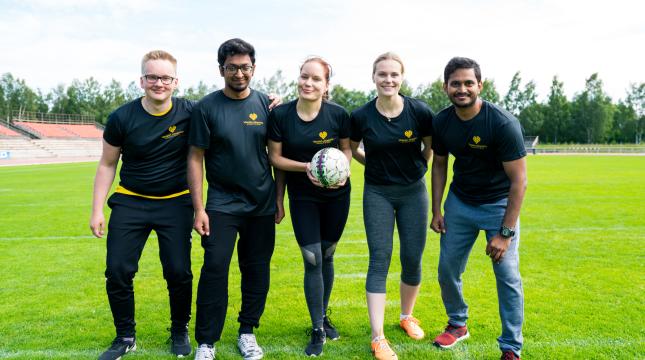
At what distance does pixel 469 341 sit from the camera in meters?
3.70

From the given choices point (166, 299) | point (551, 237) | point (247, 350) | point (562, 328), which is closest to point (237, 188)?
point (247, 350)

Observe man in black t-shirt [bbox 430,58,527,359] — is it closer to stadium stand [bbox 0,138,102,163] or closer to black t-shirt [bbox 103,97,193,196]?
black t-shirt [bbox 103,97,193,196]

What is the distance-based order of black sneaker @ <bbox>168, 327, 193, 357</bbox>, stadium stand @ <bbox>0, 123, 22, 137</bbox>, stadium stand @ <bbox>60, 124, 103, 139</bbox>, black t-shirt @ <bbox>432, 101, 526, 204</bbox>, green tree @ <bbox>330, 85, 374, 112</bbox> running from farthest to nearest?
green tree @ <bbox>330, 85, 374, 112</bbox>, stadium stand @ <bbox>60, 124, 103, 139</bbox>, stadium stand @ <bbox>0, 123, 22, 137</bbox>, black sneaker @ <bbox>168, 327, 193, 357</bbox>, black t-shirt @ <bbox>432, 101, 526, 204</bbox>

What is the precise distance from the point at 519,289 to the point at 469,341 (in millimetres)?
667

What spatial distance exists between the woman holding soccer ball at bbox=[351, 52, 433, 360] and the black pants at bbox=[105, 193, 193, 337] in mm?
1466

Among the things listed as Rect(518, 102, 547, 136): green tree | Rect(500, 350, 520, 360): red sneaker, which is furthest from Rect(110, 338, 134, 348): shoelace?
Rect(518, 102, 547, 136): green tree

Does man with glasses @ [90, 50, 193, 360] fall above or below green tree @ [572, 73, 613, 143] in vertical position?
below

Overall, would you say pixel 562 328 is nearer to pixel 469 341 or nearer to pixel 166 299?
pixel 469 341

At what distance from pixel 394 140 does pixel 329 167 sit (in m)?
0.59

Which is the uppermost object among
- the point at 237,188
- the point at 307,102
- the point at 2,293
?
the point at 307,102

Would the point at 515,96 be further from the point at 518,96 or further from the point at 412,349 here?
the point at 412,349

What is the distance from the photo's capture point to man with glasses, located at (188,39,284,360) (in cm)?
339

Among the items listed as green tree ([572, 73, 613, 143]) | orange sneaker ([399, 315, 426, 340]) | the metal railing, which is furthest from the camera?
green tree ([572, 73, 613, 143])

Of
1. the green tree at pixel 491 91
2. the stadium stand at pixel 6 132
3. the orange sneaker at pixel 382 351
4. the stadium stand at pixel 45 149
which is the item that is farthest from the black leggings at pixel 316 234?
the green tree at pixel 491 91
